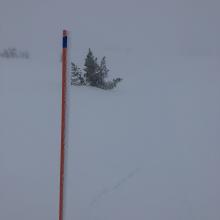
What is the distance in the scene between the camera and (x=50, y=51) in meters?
22.0

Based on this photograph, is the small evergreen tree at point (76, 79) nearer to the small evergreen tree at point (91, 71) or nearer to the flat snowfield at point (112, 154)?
the small evergreen tree at point (91, 71)

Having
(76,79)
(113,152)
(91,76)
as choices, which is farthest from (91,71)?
(113,152)

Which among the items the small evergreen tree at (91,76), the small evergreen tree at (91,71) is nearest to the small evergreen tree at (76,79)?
the small evergreen tree at (91,76)

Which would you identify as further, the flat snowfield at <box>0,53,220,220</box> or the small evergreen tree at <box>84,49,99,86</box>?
the small evergreen tree at <box>84,49,99,86</box>

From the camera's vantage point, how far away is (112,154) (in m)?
5.02

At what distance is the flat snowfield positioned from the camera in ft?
11.7

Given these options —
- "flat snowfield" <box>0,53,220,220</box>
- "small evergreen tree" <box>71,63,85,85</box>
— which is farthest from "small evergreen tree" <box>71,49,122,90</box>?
"flat snowfield" <box>0,53,220,220</box>

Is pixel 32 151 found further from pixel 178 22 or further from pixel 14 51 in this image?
pixel 178 22

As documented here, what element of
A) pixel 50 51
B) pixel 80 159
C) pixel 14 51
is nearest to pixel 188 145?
pixel 80 159

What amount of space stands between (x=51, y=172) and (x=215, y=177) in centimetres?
190

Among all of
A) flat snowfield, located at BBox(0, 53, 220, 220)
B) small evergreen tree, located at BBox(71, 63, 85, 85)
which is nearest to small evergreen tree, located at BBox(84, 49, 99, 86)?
small evergreen tree, located at BBox(71, 63, 85, 85)

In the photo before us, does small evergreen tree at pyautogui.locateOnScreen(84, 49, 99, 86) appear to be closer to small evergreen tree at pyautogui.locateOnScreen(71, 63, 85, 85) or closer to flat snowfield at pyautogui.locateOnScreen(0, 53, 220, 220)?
small evergreen tree at pyautogui.locateOnScreen(71, 63, 85, 85)

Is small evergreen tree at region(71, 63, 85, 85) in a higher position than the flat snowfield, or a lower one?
higher

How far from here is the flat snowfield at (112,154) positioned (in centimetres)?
356
